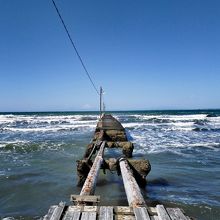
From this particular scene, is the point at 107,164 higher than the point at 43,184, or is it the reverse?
the point at 107,164

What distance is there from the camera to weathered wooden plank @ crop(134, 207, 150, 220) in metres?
2.94

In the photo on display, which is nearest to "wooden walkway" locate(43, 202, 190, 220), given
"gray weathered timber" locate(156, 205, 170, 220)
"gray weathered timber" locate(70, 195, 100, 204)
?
"gray weathered timber" locate(156, 205, 170, 220)

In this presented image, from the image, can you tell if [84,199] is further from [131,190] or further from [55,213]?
[131,190]

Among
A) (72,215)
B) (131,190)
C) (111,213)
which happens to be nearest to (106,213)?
(111,213)

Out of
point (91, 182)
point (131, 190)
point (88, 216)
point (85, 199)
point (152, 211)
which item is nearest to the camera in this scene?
point (88, 216)

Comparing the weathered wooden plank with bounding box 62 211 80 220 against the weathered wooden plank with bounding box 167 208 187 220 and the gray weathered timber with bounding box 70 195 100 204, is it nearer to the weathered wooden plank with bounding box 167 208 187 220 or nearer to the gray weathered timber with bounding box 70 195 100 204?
the gray weathered timber with bounding box 70 195 100 204

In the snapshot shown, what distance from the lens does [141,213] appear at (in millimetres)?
3064

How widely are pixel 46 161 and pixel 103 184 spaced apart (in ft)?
14.3

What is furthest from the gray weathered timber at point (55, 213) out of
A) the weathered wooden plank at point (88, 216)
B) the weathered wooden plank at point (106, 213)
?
the weathered wooden plank at point (106, 213)

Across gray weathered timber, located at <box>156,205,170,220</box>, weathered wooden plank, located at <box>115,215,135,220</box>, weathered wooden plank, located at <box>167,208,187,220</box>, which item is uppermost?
gray weathered timber, located at <box>156,205,170,220</box>

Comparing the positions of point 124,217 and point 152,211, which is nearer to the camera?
point 124,217

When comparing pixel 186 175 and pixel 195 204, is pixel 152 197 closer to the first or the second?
pixel 195 204

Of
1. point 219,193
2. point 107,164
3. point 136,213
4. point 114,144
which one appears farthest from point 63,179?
point 136,213

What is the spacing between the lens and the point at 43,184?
7.52 m
